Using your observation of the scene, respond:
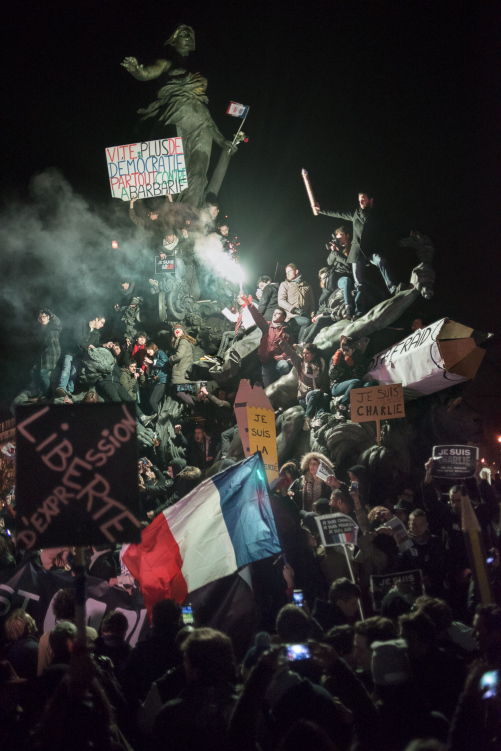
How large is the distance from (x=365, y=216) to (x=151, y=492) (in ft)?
30.8

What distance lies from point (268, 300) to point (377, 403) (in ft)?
32.0

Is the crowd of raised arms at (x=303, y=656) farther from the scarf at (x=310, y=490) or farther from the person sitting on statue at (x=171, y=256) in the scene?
the person sitting on statue at (x=171, y=256)

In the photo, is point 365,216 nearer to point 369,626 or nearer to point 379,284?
point 379,284

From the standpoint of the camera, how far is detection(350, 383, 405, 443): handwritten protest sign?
9.85 m

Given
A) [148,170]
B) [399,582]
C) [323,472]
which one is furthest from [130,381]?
[399,582]

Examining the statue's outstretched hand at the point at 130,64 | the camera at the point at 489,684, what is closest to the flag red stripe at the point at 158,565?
the camera at the point at 489,684

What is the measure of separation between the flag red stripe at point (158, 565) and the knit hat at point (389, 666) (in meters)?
2.47

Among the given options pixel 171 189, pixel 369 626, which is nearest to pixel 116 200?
pixel 171 189

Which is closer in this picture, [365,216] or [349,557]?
[349,557]

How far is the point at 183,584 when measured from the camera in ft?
16.1

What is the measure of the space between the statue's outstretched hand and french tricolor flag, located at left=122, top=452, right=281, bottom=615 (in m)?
23.4

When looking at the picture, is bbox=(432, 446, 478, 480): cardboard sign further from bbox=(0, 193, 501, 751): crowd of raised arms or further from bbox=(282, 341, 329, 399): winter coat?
bbox=(282, 341, 329, 399): winter coat

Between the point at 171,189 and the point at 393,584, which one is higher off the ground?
the point at 171,189

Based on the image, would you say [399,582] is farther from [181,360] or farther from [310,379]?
[181,360]
